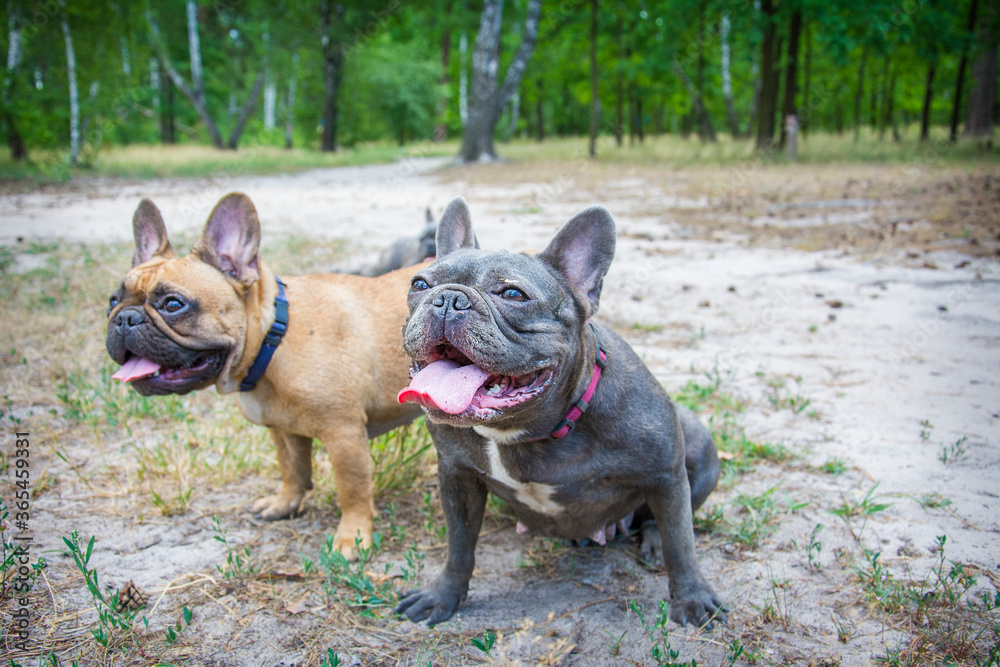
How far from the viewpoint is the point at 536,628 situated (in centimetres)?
258

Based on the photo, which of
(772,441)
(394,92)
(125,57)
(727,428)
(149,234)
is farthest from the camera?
(394,92)

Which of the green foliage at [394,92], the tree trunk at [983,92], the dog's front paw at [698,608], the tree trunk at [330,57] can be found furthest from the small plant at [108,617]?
the green foliage at [394,92]

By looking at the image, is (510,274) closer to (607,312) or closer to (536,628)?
(536,628)

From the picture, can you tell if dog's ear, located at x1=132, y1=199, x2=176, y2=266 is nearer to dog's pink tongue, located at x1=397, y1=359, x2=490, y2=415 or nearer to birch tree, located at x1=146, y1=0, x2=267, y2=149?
dog's pink tongue, located at x1=397, y1=359, x2=490, y2=415

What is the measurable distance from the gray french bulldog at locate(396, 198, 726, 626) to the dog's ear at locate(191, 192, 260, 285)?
100 centimetres

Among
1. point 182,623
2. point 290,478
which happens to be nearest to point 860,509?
point 290,478

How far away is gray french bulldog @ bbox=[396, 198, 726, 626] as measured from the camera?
209 centimetres

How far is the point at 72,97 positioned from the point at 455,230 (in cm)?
2162

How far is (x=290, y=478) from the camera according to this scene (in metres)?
3.45

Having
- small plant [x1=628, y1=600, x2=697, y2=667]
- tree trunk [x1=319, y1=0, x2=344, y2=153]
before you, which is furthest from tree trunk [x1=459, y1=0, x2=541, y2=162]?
small plant [x1=628, y1=600, x2=697, y2=667]

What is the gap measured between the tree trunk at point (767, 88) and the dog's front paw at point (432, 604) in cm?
2051

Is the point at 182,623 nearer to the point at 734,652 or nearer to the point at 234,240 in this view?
the point at 234,240

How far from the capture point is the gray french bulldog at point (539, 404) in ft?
6.86

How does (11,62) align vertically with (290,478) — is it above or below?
above
